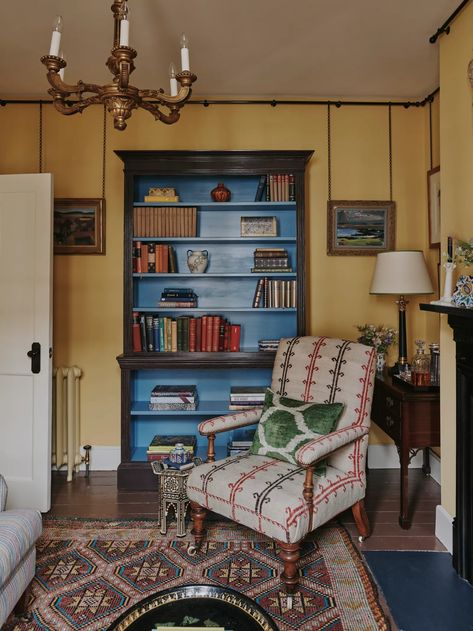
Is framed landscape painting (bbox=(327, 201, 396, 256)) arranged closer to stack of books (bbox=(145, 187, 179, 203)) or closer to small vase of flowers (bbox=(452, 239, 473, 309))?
stack of books (bbox=(145, 187, 179, 203))

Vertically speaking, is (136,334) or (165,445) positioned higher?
(136,334)

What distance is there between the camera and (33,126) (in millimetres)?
3580

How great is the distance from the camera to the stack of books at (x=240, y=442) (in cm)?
326

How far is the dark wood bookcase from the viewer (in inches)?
128

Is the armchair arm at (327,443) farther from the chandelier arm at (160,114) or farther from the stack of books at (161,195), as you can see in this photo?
the stack of books at (161,195)

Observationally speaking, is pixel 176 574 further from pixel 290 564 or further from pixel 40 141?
pixel 40 141

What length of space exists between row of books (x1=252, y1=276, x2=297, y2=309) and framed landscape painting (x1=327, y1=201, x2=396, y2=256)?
507 mm

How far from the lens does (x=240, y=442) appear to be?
3.28m

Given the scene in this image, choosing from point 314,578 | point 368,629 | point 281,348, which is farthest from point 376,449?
point 368,629

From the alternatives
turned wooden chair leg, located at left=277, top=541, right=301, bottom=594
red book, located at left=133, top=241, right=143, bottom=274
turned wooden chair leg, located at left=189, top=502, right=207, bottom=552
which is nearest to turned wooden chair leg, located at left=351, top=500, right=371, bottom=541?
turned wooden chair leg, located at left=277, top=541, right=301, bottom=594

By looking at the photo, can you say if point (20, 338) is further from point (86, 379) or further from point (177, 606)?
point (177, 606)

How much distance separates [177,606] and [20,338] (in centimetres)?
212

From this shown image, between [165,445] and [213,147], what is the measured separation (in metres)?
2.25

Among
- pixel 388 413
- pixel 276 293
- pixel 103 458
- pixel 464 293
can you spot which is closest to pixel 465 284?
pixel 464 293
